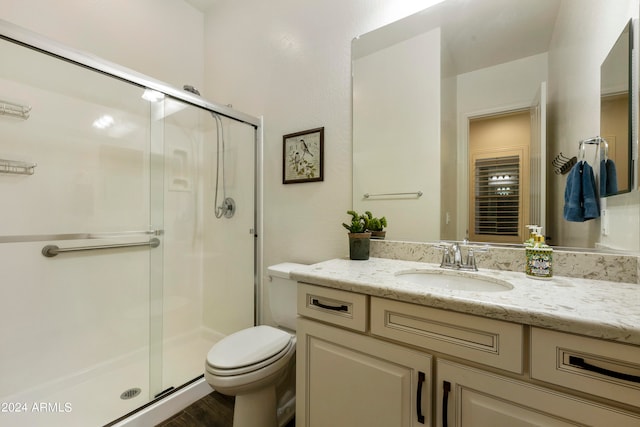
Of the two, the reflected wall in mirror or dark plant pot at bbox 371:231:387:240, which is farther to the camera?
dark plant pot at bbox 371:231:387:240

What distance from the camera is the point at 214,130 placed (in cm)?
212

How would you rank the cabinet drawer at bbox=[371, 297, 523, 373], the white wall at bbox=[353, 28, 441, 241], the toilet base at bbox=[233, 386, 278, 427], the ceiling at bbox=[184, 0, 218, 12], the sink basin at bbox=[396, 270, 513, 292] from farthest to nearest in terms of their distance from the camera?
the ceiling at bbox=[184, 0, 218, 12], the white wall at bbox=[353, 28, 441, 241], the toilet base at bbox=[233, 386, 278, 427], the sink basin at bbox=[396, 270, 513, 292], the cabinet drawer at bbox=[371, 297, 523, 373]

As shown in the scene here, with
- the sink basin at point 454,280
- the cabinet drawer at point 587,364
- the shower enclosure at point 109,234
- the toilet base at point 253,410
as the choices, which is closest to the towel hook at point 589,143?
the sink basin at point 454,280

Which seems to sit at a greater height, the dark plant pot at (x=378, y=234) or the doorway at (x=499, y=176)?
the doorway at (x=499, y=176)

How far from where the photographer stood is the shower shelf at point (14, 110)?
1382mm

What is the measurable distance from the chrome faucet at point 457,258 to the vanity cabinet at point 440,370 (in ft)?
1.51

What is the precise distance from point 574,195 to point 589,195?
40mm

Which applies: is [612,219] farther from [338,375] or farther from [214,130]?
[214,130]

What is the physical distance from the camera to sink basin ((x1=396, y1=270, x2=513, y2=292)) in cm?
102

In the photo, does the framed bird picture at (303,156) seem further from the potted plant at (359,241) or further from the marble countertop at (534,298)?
the marble countertop at (534,298)

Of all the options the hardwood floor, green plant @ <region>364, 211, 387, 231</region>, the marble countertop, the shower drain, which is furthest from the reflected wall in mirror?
the shower drain

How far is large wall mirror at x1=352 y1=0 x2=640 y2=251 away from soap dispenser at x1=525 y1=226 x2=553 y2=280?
123 millimetres

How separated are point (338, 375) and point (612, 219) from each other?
113cm

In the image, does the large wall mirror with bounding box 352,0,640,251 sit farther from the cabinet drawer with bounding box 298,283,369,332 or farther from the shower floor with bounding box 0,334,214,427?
the shower floor with bounding box 0,334,214,427
